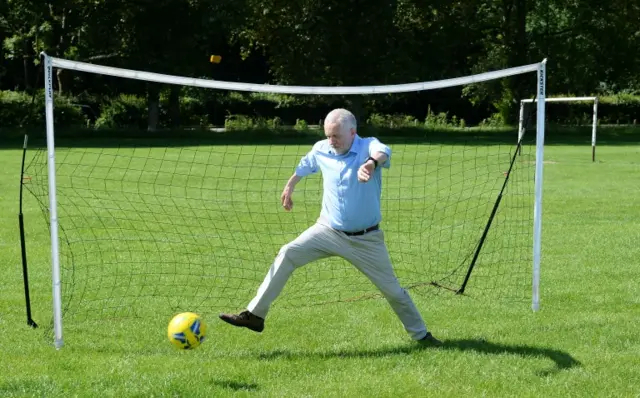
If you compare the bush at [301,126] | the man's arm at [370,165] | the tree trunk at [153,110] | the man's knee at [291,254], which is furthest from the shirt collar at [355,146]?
the tree trunk at [153,110]

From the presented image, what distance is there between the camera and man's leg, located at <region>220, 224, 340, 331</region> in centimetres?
705

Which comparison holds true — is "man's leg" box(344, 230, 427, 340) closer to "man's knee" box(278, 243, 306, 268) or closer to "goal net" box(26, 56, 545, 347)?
"man's knee" box(278, 243, 306, 268)

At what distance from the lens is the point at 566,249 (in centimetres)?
1180

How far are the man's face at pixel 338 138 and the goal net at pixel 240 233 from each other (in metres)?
0.93

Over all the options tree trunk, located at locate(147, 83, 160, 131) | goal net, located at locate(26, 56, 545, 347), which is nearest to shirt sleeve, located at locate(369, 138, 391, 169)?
goal net, located at locate(26, 56, 545, 347)

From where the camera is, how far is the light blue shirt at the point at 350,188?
6895 millimetres

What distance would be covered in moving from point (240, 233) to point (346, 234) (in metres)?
6.42

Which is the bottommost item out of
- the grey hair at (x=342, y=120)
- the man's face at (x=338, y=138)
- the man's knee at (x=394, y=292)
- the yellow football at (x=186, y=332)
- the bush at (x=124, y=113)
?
the yellow football at (x=186, y=332)

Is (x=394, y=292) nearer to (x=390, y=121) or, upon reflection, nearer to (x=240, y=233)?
(x=240, y=233)

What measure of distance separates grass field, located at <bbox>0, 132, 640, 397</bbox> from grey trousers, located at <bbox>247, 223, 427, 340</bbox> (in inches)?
18.3

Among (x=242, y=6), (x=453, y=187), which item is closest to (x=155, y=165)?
(x=453, y=187)

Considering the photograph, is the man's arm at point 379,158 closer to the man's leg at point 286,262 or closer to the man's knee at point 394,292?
the man's leg at point 286,262

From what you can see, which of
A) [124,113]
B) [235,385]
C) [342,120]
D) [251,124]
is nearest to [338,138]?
[342,120]

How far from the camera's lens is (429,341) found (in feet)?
23.9
